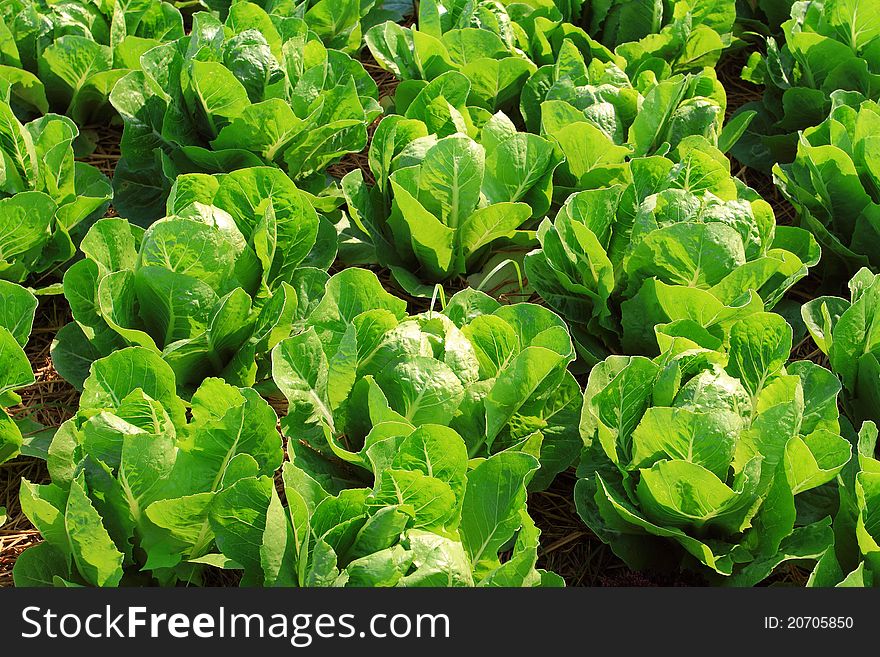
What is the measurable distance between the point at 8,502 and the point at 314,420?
2.26ft

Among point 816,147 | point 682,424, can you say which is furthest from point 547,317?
point 816,147

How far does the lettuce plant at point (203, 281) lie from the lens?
2082mm

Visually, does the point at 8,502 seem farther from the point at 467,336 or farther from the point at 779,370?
the point at 779,370

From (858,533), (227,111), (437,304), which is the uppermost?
(227,111)

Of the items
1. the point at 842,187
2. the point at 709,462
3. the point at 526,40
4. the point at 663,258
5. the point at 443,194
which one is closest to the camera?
the point at 709,462

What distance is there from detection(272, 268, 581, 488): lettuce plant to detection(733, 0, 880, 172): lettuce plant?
1412 millimetres

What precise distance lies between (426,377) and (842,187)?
4.36ft

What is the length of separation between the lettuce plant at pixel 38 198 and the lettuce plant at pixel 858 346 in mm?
1792

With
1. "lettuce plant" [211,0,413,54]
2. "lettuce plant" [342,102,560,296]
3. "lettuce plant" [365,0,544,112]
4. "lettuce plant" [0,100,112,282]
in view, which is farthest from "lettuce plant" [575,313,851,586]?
"lettuce plant" [211,0,413,54]

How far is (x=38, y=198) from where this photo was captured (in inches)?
90.6

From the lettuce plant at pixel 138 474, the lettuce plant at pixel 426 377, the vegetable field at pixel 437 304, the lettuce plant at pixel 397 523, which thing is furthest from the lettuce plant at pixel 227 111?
the lettuce plant at pixel 397 523

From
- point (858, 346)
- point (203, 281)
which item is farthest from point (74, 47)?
point (858, 346)

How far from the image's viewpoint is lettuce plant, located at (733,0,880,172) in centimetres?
297

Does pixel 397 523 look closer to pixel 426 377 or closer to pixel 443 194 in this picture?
pixel 426 377
